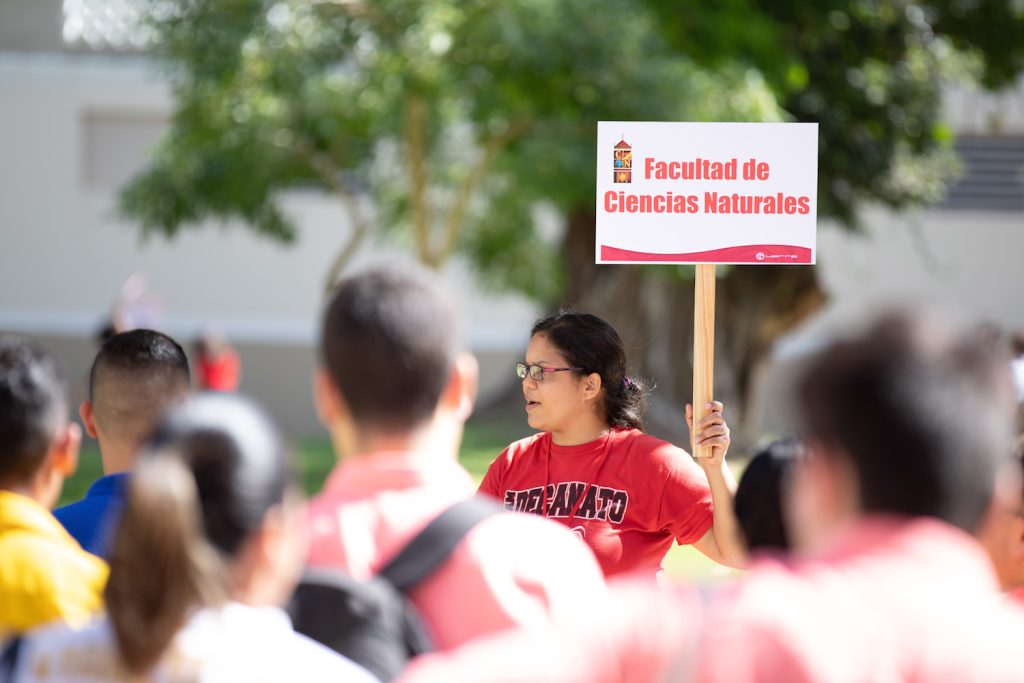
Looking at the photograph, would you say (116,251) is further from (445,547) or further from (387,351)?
(445,547)

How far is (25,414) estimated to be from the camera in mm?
2244

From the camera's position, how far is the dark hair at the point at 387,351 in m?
1.94

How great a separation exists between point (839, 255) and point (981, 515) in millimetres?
17577

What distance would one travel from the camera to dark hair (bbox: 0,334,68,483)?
7.34 ft

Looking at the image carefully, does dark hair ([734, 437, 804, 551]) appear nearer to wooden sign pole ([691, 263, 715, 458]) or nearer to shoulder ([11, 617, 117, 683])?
wooden sign pole ([691, 263, 715, 458])

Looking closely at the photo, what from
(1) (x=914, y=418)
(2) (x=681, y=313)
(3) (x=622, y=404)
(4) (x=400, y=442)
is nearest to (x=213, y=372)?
(2) (x=681, y=313)

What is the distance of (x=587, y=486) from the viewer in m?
3.48

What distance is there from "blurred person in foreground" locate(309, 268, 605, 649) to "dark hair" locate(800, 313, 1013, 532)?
20.3 inches

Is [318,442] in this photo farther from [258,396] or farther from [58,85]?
[58,85]

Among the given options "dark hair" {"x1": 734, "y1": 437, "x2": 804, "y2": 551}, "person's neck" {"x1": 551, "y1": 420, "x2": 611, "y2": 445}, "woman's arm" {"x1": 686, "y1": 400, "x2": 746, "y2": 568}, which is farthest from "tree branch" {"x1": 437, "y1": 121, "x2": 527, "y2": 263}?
"dark hair" {"x1": 734, "y1": 437, "x2": 804, "y2": 551}

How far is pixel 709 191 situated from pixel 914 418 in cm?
207

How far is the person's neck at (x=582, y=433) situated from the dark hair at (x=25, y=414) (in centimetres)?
166

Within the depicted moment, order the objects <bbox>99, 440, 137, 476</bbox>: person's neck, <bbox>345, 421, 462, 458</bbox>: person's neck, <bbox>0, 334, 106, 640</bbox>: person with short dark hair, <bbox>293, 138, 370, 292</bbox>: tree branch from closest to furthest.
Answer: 1. <bbox>345, 421, 462, 458</bbox>: person's neck
2. <bbox>0, 334, 106, 640</bbox>: person with short dark hair
3. <bbox>99, 440, 137, 476</bbox>: person's neck
4. <bbox>293, 138, 370, 292</bbox>: tree branch

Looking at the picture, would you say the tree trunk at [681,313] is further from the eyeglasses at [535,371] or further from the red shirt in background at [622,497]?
the red shirt in background at [622,497]
